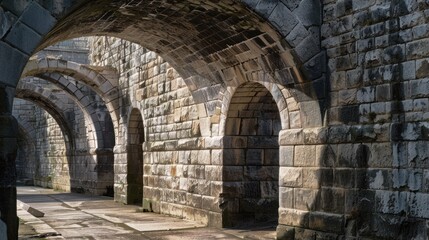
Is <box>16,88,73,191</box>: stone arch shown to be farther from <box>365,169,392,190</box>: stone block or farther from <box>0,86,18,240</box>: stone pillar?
<box>365,169,392,190</box>: stone block

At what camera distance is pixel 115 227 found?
31.7 feet

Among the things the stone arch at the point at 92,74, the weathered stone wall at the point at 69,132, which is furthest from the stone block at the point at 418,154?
the weathered stone wall at the point at 69,132

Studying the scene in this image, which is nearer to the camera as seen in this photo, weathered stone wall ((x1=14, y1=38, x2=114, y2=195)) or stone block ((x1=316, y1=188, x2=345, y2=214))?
stone block ((x1=316, y1=188, x2=345, y2=214))

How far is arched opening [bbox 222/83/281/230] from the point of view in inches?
361

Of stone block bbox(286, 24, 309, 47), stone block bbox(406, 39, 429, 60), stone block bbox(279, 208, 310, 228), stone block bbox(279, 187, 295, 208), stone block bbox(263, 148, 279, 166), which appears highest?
stone block bbox(286, 24, 309, 47)

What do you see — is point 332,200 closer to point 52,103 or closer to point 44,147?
point 52,103

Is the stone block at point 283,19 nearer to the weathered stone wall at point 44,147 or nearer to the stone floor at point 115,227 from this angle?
the stone floor at point 115,227

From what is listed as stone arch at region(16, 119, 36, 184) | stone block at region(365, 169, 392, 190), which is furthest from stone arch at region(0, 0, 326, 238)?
stone arch at region(16, 119, 36, 184)

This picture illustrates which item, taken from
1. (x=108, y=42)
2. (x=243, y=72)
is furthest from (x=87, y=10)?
(x=108, y=42)

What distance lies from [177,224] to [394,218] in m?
4.75

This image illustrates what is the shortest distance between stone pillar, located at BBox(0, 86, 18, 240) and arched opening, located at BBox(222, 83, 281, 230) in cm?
424

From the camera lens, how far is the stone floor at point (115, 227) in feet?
27.7

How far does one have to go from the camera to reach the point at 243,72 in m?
8.44

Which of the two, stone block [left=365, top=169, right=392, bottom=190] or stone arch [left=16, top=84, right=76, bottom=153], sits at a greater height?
stone arch [left=16, top=84, right=76, bottom=153]
